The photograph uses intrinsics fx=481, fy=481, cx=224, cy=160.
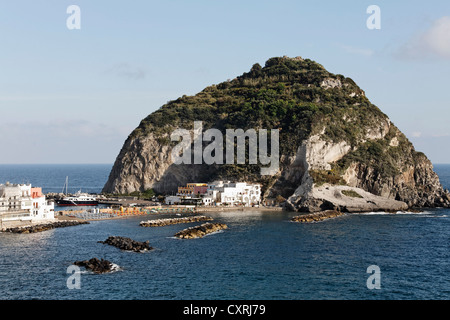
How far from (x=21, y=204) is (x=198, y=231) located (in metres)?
30.1

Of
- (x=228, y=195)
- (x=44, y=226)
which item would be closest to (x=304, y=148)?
(x=228, y=195)

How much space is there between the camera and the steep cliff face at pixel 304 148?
114875 mm

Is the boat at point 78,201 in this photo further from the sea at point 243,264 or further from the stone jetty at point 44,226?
the sea at point 243,264

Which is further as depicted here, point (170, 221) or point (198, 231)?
point (170, 221)

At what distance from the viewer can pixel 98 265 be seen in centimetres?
5212

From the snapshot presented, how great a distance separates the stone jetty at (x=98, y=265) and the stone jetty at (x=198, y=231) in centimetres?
1883

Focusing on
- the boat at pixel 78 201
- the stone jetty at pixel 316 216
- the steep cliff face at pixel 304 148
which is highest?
the steep cliff face at pixel 304 148

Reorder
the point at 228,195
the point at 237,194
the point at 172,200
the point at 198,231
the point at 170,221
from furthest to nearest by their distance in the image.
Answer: the point at 172,200 → the point at 237,194 → the point at 228,195 → the point at 170,221 → the point at 198,231

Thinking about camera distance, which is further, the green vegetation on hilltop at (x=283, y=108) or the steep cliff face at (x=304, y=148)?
the green vegetation on hilltop at (x=283, y=108)

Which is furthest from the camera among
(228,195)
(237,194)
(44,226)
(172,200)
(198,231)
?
(172,200)

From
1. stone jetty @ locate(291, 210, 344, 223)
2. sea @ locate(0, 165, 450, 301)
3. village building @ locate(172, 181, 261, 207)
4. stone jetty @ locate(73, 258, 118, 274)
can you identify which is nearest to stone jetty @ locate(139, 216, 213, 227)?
sea @ locate(0, 165, 450, 301)

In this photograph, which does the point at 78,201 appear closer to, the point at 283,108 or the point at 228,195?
the point at 228,195

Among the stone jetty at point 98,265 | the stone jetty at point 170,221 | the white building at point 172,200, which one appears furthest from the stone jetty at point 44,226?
the white building at point 172,200

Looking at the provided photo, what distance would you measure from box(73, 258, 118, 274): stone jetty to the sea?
108 cm
